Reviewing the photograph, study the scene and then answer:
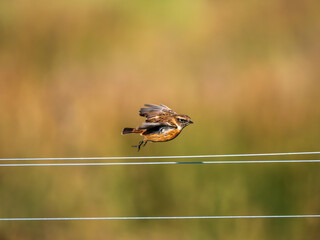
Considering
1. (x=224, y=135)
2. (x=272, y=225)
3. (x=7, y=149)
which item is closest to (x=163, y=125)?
(x=224, y=135)

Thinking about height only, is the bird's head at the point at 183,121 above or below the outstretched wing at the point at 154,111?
below

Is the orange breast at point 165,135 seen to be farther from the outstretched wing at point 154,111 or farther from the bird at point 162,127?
the outstretched wing at point 154,111

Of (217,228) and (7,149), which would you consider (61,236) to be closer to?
(7,149)

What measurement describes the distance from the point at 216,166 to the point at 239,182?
0.19m

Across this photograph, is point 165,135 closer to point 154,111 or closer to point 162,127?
point 162,127

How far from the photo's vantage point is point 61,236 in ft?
10.9

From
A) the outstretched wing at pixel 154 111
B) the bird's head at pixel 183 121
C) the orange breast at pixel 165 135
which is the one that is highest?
the outstretched wing at pixel 154 111

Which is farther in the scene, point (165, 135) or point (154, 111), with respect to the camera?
point (154, 111)

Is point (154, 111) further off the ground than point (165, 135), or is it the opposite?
point (154, 111)

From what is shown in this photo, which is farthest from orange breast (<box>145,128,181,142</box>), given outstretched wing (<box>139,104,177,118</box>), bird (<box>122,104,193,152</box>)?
outstretched wing (<box>139,104,177,118</box>)

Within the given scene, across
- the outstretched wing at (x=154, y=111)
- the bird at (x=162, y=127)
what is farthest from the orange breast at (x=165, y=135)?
the outstretched wing at (x=154, y=111)

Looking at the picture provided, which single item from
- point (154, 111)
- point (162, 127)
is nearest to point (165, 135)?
point (162, 127)

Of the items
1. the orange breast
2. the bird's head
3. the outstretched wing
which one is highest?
the outstretched wing

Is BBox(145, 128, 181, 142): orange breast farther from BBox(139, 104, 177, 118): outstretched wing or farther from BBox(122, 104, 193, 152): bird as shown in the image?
BBox(139, 104, 177, 118): outstretched wing
